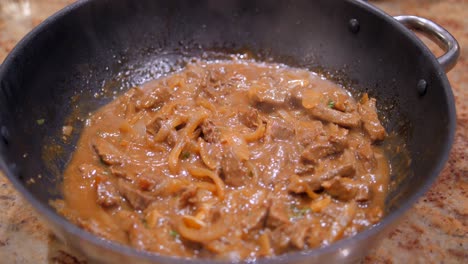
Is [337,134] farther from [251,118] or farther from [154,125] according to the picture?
[154,125]

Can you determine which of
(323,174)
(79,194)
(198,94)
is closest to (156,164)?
→ (79,194)

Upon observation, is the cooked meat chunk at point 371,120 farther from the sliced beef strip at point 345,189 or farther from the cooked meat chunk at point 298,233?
the cooked meat chunk at point 298,233

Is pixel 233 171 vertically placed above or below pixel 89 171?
above

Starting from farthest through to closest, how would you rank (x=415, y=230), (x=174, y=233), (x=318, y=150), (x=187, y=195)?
(x=318, y=150) → (x=415, y=230) → (x=187, y=195) → (x=174, y=233)

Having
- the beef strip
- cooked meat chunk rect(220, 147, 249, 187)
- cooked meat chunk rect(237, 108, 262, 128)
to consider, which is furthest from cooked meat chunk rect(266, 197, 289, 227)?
cooked meat chunk rect(237, 108, 262, 128)

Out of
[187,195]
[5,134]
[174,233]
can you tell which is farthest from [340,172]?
[5,134]

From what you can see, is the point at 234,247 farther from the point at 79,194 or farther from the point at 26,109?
the point at 26,109
